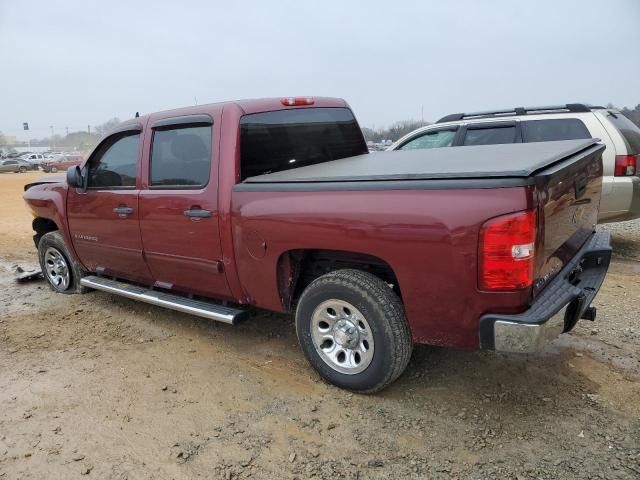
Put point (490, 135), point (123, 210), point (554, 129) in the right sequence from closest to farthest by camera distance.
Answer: point (123, 210) < point (554, 129) < point (490, 135)

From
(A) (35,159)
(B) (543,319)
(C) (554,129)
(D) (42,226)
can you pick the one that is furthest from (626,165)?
(A) (35,159)

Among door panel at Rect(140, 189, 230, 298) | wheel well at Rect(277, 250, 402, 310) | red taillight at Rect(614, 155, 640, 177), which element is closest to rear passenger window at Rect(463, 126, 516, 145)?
red taillight at Rect(614, 155, 640, 177)

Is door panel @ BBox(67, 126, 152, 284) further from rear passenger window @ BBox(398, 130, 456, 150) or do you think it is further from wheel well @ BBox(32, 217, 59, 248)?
rear passenger window @ BBox(398, 130, 456, 150)

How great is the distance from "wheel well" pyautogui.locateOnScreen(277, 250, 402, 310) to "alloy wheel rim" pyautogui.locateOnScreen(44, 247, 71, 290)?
3.16 meters

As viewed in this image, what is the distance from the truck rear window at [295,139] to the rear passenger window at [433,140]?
2527 millimetres

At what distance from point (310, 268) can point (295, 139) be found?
3.78 ft

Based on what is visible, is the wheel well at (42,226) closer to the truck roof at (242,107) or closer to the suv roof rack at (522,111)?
the truck roof at (242,107)

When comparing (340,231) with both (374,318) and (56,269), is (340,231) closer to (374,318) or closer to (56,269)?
(374,318)

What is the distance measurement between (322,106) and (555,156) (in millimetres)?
2231

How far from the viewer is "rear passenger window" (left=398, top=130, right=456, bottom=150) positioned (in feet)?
23.4

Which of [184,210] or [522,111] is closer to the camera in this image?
[184,210]

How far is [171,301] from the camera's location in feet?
13.4

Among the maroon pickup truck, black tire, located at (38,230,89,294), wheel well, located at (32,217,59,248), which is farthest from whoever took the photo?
wheel well, located at (32,217,59,248)

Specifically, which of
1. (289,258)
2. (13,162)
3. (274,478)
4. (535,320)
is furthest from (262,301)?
(13,162)
